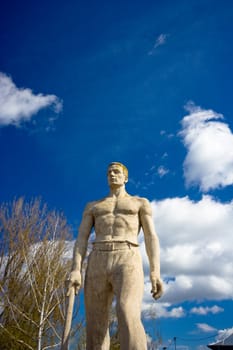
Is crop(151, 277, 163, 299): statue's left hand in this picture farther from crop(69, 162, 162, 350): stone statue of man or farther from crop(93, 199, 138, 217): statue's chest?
crop(93, 199, 138, 217): statue's chest

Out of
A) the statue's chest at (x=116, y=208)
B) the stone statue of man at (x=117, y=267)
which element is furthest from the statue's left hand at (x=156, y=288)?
the statue's chest at (x=116, y=208)

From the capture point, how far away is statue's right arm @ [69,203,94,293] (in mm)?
6369

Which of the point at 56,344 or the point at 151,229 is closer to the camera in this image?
the point at 151,229

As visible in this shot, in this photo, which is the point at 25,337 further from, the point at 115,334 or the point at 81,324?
the point at 115,334

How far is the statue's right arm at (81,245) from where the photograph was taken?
20.9 ft

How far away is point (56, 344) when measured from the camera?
17844 millimetres

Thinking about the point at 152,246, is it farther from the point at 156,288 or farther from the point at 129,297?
the point at 129,297

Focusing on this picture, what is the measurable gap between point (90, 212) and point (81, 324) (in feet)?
46.9

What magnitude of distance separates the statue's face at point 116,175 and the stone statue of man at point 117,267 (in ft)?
0.94

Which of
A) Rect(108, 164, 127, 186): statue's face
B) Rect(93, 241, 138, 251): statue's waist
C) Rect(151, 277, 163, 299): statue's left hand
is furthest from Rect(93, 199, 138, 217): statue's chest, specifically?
Rect(151, 277, 163, 299): statue's left hand

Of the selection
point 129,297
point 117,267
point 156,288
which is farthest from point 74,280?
point 156,288

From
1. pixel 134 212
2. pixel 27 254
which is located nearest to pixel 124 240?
pixel 134 212

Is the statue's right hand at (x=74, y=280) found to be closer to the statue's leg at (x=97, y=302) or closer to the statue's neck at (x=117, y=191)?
the statue's leg at (x=97, y=302)

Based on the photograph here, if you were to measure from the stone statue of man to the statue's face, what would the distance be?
286mm
